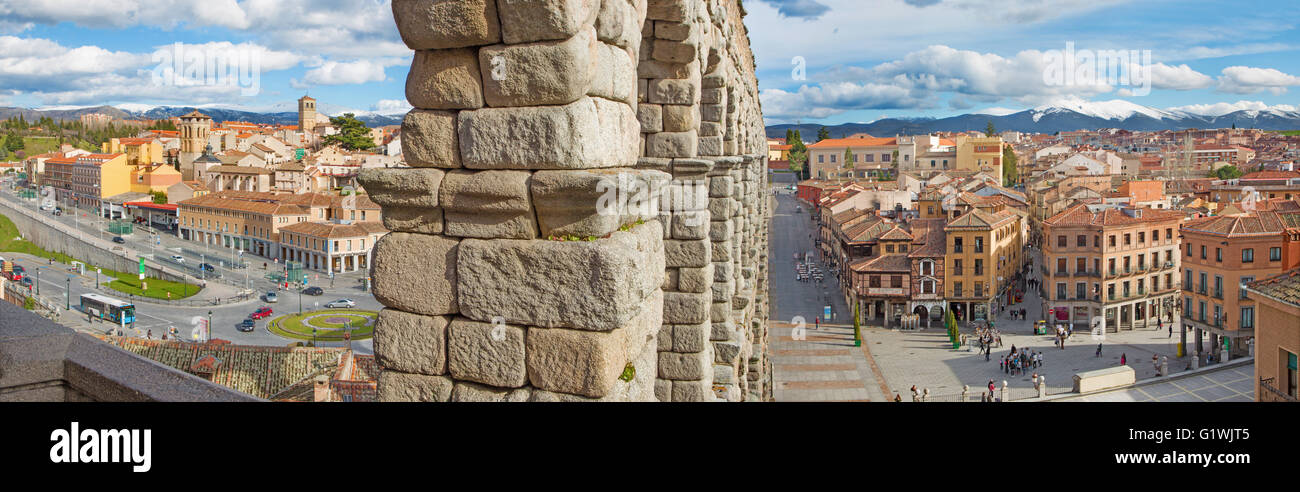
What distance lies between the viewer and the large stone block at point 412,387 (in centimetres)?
351

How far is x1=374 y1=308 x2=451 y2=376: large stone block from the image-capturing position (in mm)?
3488

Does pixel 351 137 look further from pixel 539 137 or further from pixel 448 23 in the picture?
pixel 539 137

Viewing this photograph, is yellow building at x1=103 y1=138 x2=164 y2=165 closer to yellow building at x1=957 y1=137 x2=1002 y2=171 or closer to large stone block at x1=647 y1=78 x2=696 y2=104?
yellow building at x1=957 y1=137 x2=1002 y2=171

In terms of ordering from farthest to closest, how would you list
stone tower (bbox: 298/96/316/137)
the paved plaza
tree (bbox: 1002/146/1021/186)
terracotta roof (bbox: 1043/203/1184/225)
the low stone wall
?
stone tower (bbox: 298/96/316/137), tree (bbox: 1002/146/1021/186), terracotta roof (bbox: 1043/203/1184/225), the paved plaza, the low stone wall

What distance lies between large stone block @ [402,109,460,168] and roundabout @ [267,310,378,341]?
34.8 m

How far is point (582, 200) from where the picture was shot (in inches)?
127

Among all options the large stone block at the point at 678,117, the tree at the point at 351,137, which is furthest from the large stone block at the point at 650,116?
the tree at the point at 351,137

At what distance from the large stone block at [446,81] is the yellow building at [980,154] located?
7507cm

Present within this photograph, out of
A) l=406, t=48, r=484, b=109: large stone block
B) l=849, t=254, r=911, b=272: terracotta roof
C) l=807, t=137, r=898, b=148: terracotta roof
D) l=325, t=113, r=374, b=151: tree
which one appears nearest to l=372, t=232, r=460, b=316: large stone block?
l=406, t=48, r=484, b=109: large stone block

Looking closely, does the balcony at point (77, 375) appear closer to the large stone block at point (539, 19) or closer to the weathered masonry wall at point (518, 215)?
the weathered masonry wall at point (518, 215)

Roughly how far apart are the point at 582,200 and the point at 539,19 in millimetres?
674

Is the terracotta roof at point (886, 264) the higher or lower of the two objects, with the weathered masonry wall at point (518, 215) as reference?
lower

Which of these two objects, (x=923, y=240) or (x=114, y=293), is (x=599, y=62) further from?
(x=114, y=293)
